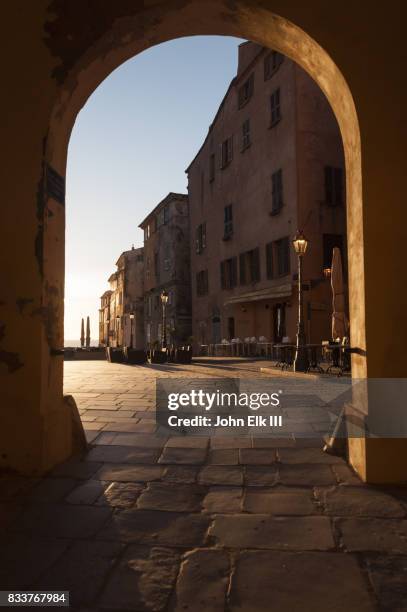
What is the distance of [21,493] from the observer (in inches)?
94.9

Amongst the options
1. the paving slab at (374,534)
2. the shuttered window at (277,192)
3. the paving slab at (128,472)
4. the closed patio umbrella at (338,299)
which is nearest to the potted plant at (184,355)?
the shuttered window at (277,192)

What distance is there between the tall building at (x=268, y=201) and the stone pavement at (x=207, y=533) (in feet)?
41.1

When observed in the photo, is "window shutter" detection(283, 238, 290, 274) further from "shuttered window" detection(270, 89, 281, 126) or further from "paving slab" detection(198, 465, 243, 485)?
"paving slab" detection(198, 465, 243, 485)

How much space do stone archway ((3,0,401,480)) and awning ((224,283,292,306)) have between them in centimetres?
1329

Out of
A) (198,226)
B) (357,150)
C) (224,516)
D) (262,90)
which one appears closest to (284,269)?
(262,90)

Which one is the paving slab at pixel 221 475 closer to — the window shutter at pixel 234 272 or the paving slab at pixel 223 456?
the paving slab at pixel 223 456

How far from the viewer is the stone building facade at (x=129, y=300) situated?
4169cm

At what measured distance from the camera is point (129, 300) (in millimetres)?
45656

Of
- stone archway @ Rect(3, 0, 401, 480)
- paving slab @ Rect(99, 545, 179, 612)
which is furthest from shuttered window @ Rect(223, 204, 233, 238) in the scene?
paving slab @ Rect(99, 545, 179, 612)

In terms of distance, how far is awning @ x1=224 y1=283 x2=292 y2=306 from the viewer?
16.3m

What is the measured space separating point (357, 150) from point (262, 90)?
18.2m

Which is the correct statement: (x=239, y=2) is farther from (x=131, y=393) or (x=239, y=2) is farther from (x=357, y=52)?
(x=131, y=393)

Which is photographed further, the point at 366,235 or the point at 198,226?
the point at 198,226

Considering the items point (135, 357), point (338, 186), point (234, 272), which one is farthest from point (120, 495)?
point (234, 272)
